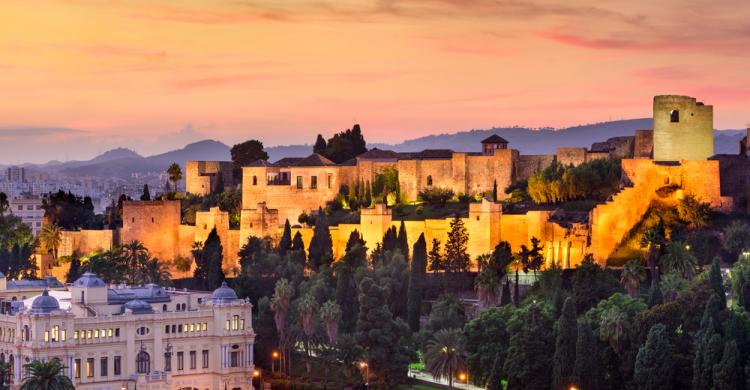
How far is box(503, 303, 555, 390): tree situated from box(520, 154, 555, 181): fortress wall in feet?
74.9

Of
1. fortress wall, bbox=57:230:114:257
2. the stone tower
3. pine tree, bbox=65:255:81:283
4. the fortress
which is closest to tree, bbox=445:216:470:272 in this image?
the fortress

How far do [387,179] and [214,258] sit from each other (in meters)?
9.85

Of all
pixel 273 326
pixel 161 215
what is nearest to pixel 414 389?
pixel 273 326

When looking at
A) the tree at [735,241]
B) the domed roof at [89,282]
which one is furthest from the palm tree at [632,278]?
the domed roof at [89,282]

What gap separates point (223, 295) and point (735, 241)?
1934 cm

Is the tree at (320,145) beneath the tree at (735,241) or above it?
above

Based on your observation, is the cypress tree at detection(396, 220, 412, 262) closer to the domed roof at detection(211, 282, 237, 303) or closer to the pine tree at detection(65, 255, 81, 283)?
the domed roof at detection(211, 282, 237, 303)

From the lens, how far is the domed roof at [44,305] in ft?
203

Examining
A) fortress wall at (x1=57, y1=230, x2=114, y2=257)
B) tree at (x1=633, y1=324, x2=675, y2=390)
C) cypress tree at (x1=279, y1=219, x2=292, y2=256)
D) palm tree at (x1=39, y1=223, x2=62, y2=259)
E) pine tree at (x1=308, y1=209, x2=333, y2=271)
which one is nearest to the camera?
tree at (x1=633, y1=324, x2=675, y2=390)

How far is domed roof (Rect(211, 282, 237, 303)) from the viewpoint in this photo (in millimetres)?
66812

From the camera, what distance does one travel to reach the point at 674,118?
71.0 metres

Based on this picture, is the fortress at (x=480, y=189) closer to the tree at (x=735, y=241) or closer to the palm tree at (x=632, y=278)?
the tree at (x=735, y=241)

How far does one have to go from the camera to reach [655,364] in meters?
50.9

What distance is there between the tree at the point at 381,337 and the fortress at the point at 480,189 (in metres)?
9.84
